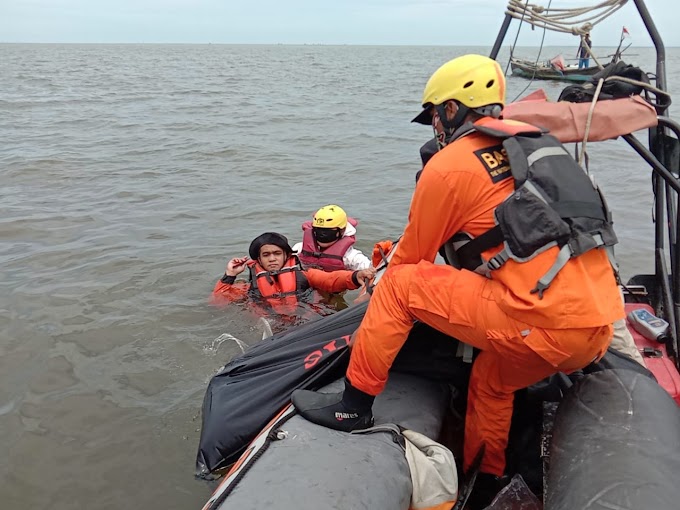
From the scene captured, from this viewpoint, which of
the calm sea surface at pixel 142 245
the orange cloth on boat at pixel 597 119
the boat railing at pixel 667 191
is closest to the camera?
the orange cloth on boat at pixel 597 119

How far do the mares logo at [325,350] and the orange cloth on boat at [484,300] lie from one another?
411mm

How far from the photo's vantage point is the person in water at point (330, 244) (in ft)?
17.7

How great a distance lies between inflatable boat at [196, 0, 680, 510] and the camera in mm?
1996

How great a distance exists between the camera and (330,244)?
5.55m

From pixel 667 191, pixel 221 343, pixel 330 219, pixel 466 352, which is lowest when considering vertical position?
pixel 221 343

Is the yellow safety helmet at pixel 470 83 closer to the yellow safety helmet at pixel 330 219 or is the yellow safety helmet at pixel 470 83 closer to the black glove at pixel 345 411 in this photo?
the black glove at pixel 345 411

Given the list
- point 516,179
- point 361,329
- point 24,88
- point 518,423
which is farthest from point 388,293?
point 24,88

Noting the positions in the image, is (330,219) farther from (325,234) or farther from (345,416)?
(345,416)

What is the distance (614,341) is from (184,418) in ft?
8.74

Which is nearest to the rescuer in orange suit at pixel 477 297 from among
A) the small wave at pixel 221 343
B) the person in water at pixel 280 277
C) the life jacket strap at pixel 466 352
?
the life jacket strap at pixel 466 352

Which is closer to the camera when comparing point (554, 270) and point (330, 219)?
point (554, 270)

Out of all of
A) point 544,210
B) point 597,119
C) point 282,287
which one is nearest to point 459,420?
point 544,210

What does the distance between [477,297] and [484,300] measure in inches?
1.1

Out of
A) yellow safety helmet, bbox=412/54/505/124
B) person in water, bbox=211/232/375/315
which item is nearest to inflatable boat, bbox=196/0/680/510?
yellow safety helmet, bbox=412/54/505/124
